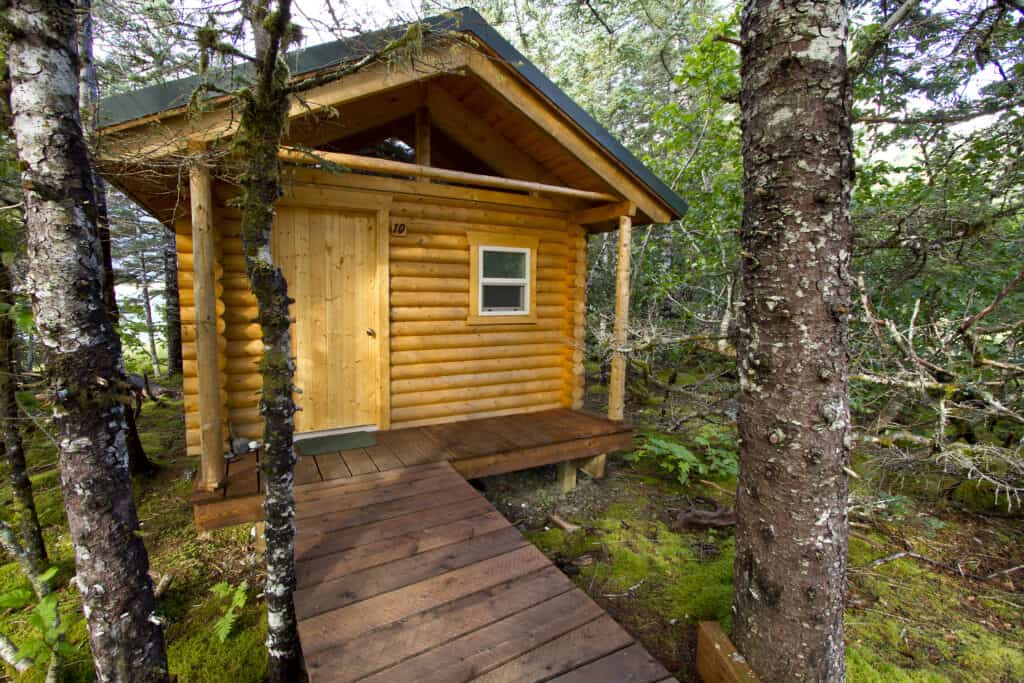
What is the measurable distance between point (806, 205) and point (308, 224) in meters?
4.22

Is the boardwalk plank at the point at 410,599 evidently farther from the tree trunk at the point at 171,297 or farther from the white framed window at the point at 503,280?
the tree trunk at the point at 171,297

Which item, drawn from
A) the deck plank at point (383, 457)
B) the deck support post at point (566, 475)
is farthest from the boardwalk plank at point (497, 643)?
the deck support post at point (566, 475)

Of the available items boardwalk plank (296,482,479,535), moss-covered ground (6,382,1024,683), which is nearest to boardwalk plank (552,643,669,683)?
moss-covered ground (6,382,1024,683)

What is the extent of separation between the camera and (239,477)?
3531 mm

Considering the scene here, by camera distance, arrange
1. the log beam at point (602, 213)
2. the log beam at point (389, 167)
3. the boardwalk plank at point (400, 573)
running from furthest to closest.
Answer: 1. the log beam at point (602, 213)
2. the log beam at point (389, 167)
3. the boardwalk plank at point (400, 573)

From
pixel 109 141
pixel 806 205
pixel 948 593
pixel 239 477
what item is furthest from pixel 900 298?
pixel 109 141

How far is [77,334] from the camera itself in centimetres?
198

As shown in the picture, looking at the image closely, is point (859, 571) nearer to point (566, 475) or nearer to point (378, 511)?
point (566, 475)

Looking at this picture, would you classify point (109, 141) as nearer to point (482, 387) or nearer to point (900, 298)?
point (482, 387)

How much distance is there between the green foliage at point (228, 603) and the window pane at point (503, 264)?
3.79 m

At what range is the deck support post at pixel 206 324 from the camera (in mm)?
3232

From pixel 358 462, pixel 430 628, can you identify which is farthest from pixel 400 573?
A: pixel 358 462

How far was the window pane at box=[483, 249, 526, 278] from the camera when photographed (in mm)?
5367

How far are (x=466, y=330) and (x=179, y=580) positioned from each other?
3.45 meters
